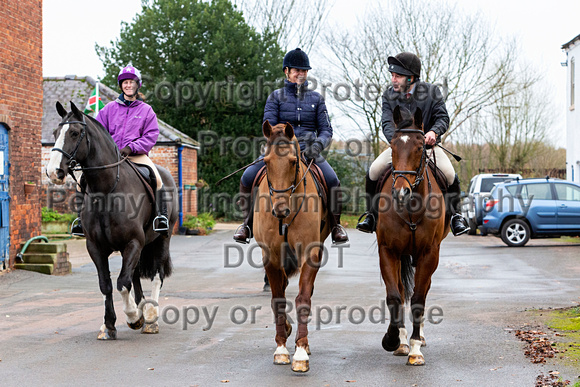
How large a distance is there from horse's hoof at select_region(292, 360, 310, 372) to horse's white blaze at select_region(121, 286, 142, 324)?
2.68 m

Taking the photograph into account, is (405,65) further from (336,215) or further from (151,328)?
(151,328)

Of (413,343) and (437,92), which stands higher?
(437,92)

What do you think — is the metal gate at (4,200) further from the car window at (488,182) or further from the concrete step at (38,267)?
the car window at (488,182)

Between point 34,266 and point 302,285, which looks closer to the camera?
point 302,285

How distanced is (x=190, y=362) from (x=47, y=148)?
73.6 ft

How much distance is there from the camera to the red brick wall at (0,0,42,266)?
14609 millimetres

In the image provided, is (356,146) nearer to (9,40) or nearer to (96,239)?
(9,40)

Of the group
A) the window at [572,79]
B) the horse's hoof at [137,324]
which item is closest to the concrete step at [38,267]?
the horse's hoof at [137,324]

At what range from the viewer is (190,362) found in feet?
23.1

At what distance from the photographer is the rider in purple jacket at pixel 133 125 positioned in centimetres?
927

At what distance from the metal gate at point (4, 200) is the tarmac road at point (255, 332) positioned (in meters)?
0.48

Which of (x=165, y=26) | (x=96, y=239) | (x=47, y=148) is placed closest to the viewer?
(x=96, y=239)

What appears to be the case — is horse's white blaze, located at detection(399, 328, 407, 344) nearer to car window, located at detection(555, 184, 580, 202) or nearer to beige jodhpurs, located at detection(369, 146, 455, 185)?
beige jodhpurs, located at detection(369, 146, 455, 185)

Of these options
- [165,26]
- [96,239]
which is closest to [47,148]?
[165,26]
